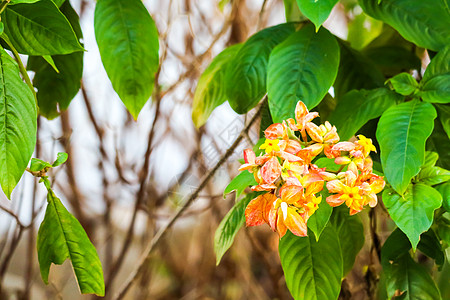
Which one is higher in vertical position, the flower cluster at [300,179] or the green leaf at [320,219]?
the flower cluster at [300,179]

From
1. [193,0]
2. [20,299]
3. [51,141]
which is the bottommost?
[20,299]

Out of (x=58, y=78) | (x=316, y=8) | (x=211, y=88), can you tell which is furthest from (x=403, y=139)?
(x=58, y=78)

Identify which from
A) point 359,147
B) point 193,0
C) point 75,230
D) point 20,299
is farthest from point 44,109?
point 193,0

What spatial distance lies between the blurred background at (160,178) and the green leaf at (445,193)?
626 mm

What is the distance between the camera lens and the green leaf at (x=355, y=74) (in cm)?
73

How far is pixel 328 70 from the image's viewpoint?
1.98 ft

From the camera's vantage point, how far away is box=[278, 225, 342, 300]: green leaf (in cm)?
56

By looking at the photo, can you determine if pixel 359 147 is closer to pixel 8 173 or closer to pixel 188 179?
pixel 8 173

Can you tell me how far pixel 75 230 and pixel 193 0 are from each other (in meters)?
0.91

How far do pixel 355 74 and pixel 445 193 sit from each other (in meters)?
0.27

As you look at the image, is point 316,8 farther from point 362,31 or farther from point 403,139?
point 362,31

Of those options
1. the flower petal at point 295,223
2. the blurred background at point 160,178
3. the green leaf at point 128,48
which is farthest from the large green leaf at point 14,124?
the blurred background at point 160,178

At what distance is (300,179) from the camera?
16.5 inches

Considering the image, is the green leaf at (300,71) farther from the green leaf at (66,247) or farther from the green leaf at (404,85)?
Result: the green leaf at (66,247)
